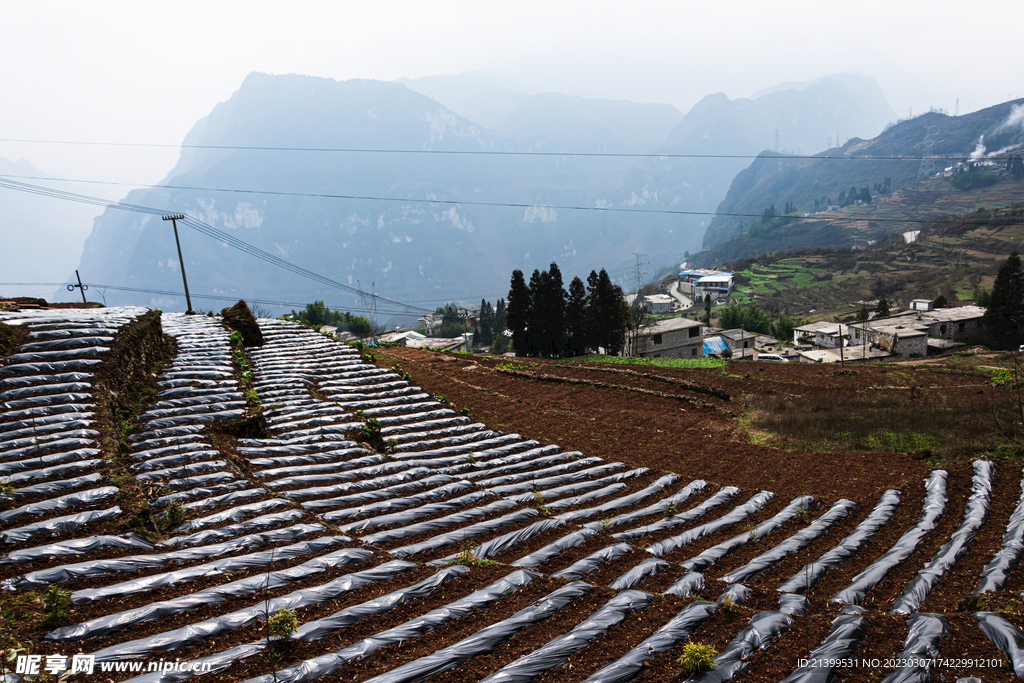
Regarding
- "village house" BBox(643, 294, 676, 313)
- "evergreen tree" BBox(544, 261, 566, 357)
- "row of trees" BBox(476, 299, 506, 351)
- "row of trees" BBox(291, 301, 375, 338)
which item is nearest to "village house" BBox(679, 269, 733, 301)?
"village house" BBox(643, 294, 676, 313)

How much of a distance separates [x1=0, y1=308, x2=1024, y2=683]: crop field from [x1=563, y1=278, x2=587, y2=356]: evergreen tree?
27225 mm

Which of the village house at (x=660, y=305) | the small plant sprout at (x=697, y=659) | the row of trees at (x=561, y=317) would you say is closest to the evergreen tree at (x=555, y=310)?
the row of trees at (x=561, y=317)

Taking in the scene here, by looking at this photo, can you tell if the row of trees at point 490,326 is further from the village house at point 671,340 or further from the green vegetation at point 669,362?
the green vegetation at point 669,362

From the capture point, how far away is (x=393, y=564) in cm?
747

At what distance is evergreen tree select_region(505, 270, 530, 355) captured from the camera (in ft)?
142

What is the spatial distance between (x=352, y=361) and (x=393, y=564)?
14.5m

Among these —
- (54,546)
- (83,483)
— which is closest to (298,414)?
(83,483)

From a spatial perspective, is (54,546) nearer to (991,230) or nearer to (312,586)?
(312,586)

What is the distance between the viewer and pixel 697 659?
5273mm

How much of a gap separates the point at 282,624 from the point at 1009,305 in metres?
61.7

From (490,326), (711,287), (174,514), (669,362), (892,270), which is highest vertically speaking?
(892,270)

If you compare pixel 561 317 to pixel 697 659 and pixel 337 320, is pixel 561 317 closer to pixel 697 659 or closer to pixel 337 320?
pixel 697 659

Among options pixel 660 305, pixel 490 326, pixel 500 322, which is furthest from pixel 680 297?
pixel 490 326

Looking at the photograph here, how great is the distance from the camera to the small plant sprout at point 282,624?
557 centimetres
